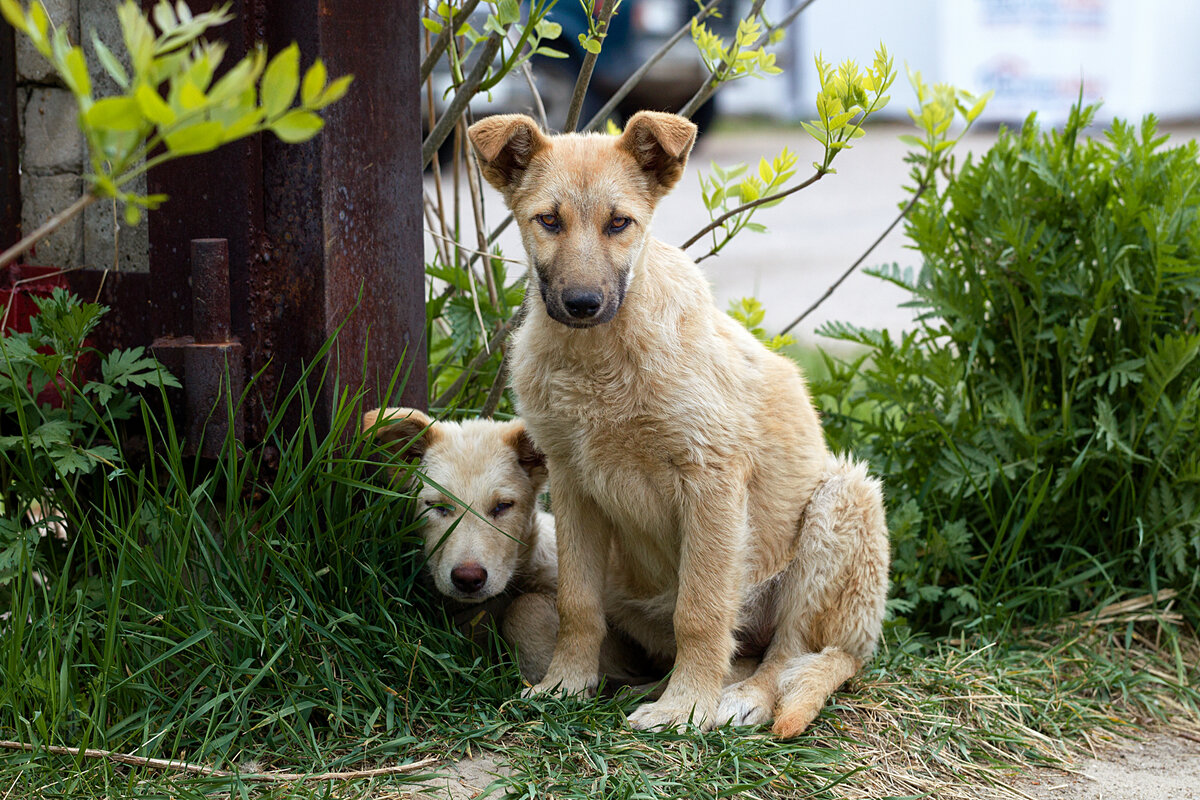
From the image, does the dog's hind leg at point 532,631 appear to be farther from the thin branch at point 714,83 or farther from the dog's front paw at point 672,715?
the thin branch at point 714,83

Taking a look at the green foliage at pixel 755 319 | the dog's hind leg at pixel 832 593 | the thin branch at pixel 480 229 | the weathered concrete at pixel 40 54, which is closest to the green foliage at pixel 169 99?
the dog's hind leg at pixel 832 593

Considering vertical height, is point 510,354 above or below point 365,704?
above

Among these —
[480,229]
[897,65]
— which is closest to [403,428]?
[480,229]

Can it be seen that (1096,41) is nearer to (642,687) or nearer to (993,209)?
(993,209)

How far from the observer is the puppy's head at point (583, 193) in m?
2.92

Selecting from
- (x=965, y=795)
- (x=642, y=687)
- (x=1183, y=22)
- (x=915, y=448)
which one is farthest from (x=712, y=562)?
(x=1183, y=22)

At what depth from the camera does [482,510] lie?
3.35 meters

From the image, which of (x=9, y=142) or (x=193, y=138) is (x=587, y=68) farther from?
(x=193, y=138)

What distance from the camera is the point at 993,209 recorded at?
4141mm

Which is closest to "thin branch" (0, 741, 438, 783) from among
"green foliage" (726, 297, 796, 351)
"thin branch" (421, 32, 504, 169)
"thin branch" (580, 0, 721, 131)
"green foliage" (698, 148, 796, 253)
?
"thin branch" (421, 32, 504, 169)

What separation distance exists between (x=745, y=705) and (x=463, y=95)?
2184 mm

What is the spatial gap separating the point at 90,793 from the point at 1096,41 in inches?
762

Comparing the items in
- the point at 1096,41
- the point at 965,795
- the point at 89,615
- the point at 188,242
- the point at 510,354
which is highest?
the point at 1096,41

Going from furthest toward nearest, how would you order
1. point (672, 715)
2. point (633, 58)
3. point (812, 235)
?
point (633, 58)
point (812, 235)
point (672, 715)
